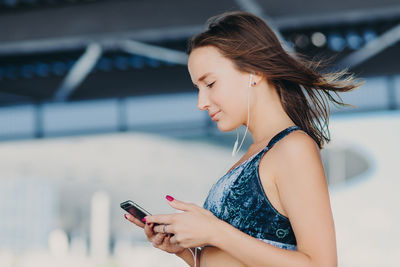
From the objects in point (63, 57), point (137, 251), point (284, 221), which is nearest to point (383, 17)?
point (63, 57)

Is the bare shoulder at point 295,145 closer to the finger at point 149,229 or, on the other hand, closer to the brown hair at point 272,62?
the brown hair at point 272,62

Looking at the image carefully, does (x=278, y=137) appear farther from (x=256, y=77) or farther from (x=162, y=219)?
(x=162, y=219)

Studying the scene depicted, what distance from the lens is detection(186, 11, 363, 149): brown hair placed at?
1.33 metres

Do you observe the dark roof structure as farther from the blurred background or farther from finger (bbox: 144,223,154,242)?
finger (bbox: 144,223,154,242)

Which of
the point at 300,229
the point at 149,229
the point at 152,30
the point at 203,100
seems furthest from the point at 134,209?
the point at 152,30

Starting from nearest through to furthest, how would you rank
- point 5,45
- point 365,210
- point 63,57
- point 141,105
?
point 5,45 < point 63,57 < point 141,105 < point 365,210

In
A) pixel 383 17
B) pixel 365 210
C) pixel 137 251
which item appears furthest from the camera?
pixel 365 210

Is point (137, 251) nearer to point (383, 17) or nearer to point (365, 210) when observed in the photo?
point (365, 210)

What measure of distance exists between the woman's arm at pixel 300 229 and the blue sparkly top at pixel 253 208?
66 millimetres

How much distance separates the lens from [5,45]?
6.12 metres

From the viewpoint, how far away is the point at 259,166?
127 centimetres

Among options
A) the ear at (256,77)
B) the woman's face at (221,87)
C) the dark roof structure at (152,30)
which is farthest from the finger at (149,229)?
the dark roof structure at (152,30)

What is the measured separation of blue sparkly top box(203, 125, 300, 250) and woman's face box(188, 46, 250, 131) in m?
0.10

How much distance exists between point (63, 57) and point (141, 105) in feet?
6.08
